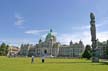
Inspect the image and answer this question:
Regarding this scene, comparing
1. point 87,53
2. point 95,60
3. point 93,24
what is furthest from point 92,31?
point 87,53

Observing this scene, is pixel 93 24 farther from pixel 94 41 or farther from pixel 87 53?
pixel 87 53

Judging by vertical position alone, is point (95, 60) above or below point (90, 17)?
below

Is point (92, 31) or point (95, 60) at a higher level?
point (92, 31)

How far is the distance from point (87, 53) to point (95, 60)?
185 ft

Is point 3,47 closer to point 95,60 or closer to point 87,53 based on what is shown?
point 87,53

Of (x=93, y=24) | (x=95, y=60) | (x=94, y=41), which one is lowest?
(x=95, y=60)

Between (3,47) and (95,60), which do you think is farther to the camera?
(3,47)

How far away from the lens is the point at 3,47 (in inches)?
6462

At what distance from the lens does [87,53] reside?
11831cm

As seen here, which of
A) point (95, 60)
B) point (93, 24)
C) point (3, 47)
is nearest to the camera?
point (95, 60)


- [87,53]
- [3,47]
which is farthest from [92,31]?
[3,47]

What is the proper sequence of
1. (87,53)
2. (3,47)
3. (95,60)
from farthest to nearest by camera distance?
(3,47) < (87,53) < (95,60)

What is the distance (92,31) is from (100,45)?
360ft

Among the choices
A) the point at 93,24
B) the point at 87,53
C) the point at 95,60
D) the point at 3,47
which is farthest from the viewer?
the point at 3,47
